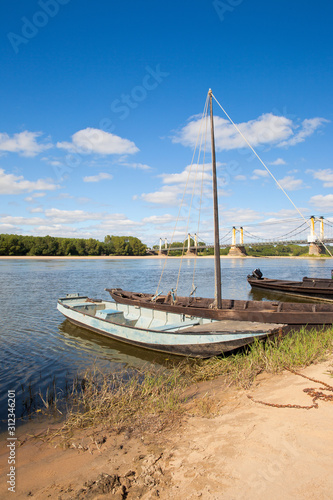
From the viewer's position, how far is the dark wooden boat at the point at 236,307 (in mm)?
10961

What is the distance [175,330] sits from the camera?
449 inches

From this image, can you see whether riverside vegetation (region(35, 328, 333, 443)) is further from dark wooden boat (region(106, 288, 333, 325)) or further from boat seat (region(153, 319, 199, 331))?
boat seat (region(153, 319, 199, 331))

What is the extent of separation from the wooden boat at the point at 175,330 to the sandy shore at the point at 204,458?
3544 millimetres

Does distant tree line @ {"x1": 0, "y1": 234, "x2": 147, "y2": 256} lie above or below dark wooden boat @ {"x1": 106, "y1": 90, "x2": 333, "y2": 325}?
above

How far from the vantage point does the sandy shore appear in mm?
3549

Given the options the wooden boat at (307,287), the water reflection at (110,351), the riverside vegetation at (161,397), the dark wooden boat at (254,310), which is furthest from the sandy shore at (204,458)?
the wooden boat at (307,287)

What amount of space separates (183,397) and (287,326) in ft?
17.5

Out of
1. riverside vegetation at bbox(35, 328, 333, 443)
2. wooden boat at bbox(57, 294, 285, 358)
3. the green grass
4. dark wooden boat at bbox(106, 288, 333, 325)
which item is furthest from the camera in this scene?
dark wooden boat at bbox(106, 288, 333, 325)

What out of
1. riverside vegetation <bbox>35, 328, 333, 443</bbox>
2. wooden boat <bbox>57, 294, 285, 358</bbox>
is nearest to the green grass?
riverside vegetation <bbox>35, 328, 333, 443</bbox>

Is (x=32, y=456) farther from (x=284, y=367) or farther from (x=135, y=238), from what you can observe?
(x=135, y=238)

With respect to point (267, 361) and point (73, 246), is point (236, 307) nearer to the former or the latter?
point (267, 361)

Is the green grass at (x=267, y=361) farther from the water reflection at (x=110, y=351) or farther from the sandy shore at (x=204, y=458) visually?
the water reflection at (x=110, y=351)

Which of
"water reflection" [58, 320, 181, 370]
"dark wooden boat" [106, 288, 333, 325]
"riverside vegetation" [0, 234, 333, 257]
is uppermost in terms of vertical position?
"riverside vegetation" [0, 234, 333, 257]

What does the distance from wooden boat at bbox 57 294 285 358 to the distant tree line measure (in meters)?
106
